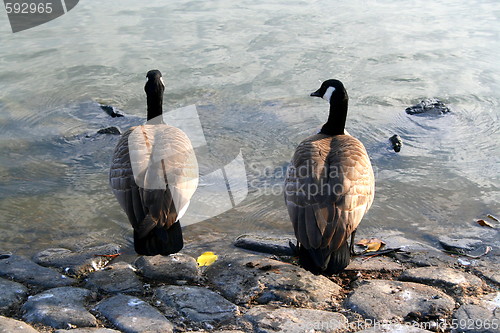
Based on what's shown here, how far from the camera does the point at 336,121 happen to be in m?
5.90

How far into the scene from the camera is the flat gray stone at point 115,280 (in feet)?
14.0

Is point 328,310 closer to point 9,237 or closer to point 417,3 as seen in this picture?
point 9,237

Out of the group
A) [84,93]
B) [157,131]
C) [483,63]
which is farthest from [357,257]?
[483,63]

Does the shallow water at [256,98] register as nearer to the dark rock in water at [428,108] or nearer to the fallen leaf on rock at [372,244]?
the dark rock in water at [428,108]

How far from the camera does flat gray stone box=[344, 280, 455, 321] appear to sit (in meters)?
3.98

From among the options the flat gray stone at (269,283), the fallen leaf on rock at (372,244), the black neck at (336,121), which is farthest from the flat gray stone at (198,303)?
the black neck at (336,121)

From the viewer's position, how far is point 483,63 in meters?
10.3

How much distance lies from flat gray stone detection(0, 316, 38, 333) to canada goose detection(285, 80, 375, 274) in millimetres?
1913

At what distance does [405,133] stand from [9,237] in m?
5.12

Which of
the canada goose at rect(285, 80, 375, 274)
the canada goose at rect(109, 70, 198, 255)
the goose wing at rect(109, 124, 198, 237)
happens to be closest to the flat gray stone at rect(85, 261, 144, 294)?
the canada goose at rect(109, 70, 198, 255)

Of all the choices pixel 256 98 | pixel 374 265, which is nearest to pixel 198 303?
pixel 374 265

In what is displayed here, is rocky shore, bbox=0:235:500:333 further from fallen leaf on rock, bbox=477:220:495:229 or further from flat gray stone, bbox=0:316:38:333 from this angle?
fallen leaf on rock, bbox=477:220:495:229

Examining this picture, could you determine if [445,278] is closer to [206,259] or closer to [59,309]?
[206,259]

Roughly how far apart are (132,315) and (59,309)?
0.49 meters
